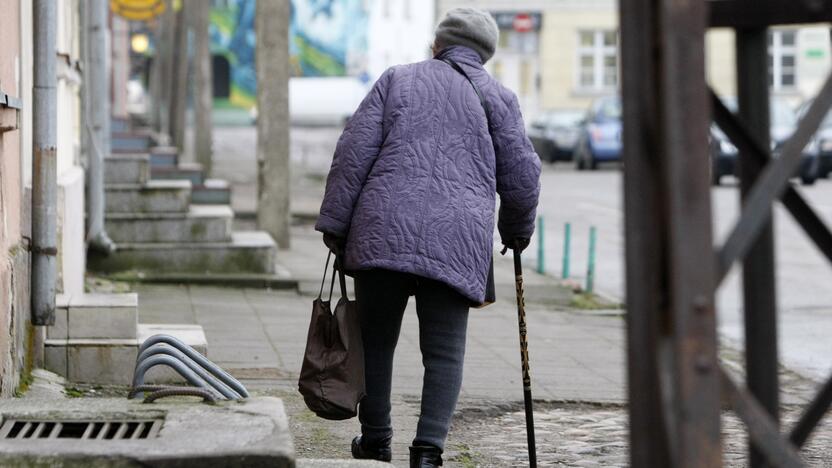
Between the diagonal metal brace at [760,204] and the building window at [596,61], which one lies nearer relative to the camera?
the diagonal metal brace at [760,204]

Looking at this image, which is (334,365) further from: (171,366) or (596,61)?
(596,61)

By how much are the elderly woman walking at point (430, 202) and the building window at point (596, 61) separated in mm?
50700

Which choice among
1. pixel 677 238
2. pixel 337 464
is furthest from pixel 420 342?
pixel 677 238

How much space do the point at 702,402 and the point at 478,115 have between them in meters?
2.72

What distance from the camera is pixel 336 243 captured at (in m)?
5.38

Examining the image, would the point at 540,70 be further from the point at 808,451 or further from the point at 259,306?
the point at 808,451

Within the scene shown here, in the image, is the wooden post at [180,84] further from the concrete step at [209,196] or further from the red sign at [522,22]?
the red sign at [522,22]

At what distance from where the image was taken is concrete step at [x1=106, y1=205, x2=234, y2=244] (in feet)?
42.5

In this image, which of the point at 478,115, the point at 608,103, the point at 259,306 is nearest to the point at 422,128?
the point at 478,115

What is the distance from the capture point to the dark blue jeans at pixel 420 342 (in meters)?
5.38

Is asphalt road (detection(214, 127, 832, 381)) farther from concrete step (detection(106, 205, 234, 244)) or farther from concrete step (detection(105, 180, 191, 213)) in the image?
concrete step (detection(105, 180, 191, 213))

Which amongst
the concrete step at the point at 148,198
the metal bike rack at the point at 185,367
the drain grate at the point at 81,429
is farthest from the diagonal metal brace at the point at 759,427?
the concrete step at the point at 148,198

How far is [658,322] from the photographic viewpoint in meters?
2.88

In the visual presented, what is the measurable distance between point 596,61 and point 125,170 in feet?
144
